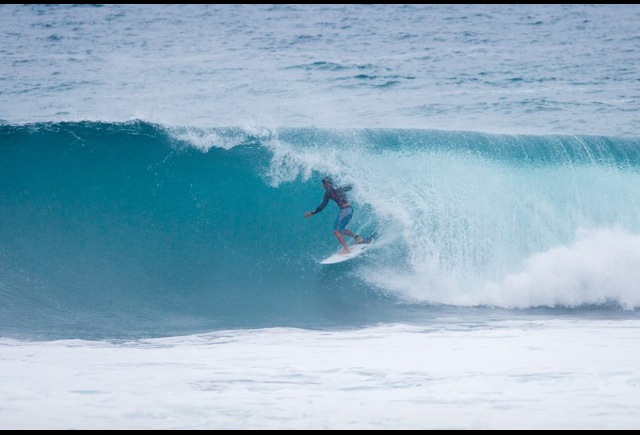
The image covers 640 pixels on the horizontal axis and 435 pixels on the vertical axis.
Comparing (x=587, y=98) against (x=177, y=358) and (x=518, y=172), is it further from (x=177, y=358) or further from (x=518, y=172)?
(x=177, y=358)

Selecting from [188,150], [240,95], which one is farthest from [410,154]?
[240,95]

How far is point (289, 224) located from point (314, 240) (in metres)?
0.55

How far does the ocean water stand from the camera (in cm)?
586

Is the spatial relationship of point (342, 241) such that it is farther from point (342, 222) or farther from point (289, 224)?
point (289, 224)

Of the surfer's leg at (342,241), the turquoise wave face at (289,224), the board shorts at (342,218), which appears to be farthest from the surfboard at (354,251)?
the board shorts at (342,218)

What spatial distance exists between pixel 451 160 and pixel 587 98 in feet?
16.9

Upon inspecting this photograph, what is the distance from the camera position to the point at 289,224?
35.3ft

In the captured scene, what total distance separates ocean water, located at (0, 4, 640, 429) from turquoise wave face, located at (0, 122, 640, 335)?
0.12 ft

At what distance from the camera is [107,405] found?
557 cm

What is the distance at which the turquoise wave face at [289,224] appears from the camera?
363 inches

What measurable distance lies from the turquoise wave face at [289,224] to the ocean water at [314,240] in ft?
0.12

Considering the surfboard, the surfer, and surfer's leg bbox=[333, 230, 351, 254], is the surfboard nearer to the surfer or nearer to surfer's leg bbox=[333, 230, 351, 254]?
surfer's leg bbox=[333, 230, 351, 254]

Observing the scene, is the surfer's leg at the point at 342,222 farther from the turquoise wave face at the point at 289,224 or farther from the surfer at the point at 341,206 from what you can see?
the turquoise wave face at the point at 289,224

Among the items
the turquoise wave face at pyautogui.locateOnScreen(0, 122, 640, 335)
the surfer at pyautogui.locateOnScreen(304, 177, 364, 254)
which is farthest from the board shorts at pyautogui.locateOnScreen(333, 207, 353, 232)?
the turquoise wave face at pyautogui.locateOnScreen(0, 122, 640, 335)
